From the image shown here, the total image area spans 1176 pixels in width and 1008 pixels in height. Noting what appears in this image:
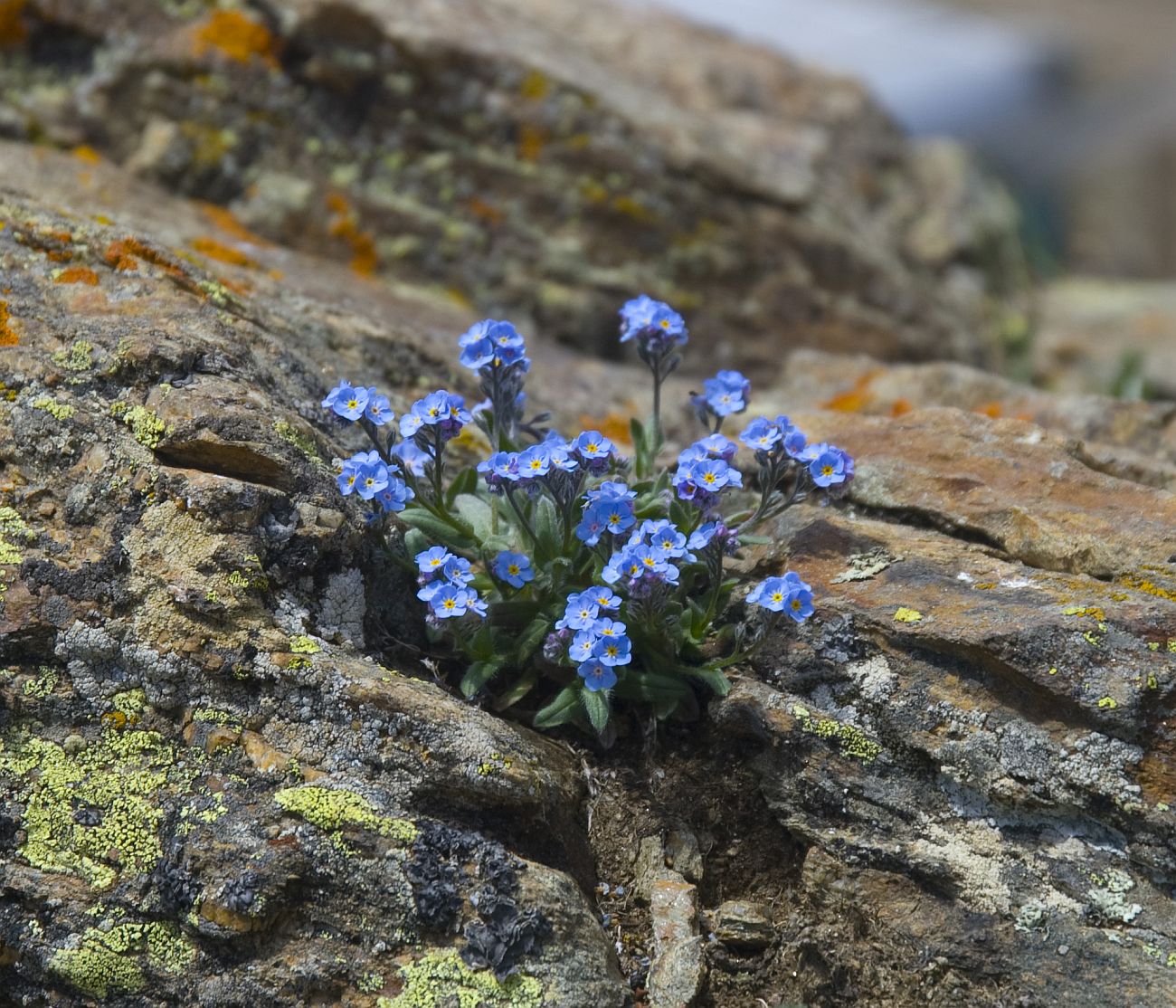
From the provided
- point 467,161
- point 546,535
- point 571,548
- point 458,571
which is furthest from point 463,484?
point 467,161

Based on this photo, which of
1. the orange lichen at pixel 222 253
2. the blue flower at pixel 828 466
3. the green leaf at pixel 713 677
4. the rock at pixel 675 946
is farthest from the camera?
the orange lichen at pixel 222 253

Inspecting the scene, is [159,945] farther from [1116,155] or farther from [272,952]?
[1116,155]

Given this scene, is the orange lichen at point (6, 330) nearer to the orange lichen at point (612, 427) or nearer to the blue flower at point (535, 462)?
the blue flower at point (535, 462)

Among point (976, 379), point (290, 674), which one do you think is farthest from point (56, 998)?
point (976, 379)

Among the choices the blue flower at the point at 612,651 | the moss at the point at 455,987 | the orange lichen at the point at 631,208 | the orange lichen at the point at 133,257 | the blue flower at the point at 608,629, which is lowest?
the moss at the point at 455,987

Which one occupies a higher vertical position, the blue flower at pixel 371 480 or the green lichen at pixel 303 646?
the blue flower at pixel 371 480

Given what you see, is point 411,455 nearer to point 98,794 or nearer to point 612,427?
point 612,427

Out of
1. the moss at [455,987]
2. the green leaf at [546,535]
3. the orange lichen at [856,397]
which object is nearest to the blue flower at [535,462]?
the green leaf at [546,535]
